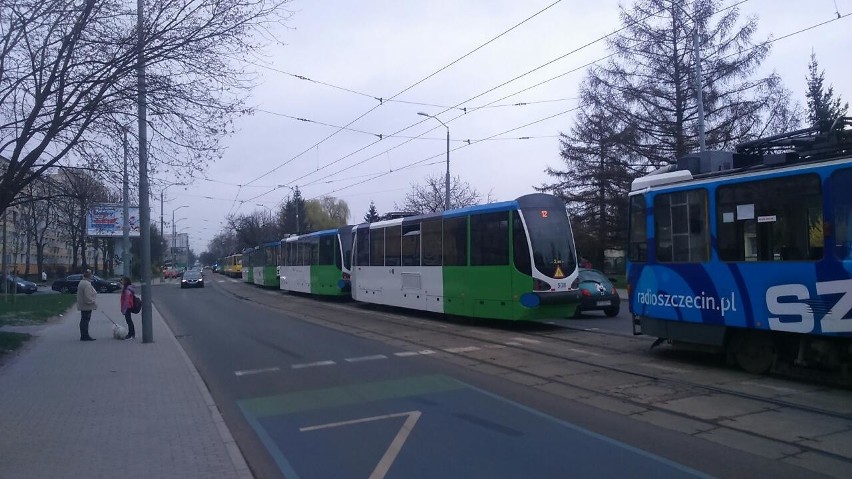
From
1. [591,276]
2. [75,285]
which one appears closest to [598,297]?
[591,276]

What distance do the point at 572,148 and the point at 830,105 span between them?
17.2 meters

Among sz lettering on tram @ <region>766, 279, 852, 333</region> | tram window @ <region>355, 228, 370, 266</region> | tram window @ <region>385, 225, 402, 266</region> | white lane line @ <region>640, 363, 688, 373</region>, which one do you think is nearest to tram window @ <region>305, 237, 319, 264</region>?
tram window @ <region>355, 228, 370, 266</region>

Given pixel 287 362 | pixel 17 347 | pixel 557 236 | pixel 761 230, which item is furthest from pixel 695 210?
pixel 17 347

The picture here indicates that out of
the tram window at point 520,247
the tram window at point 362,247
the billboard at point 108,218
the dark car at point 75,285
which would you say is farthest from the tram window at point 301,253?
the tram window at point 520,247

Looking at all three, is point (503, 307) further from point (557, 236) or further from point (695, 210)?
point (695, 210)

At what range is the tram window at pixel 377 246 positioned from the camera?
82.4 feet

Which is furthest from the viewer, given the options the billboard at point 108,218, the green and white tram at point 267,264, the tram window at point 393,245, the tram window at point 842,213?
the green and white tram at point 267,264

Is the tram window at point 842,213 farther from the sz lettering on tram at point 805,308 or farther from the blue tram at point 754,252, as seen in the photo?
the sz lettering on tram at point 805,308

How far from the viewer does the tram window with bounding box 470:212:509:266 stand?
1808 cm

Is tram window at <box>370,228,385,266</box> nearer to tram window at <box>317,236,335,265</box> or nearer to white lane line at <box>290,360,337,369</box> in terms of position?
tram window at <box>317,236,335,265</box>

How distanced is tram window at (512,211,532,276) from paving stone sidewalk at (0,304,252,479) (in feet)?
26.8

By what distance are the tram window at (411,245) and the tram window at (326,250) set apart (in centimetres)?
937

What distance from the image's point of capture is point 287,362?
1370 cm

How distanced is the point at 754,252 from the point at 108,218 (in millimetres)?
22888
